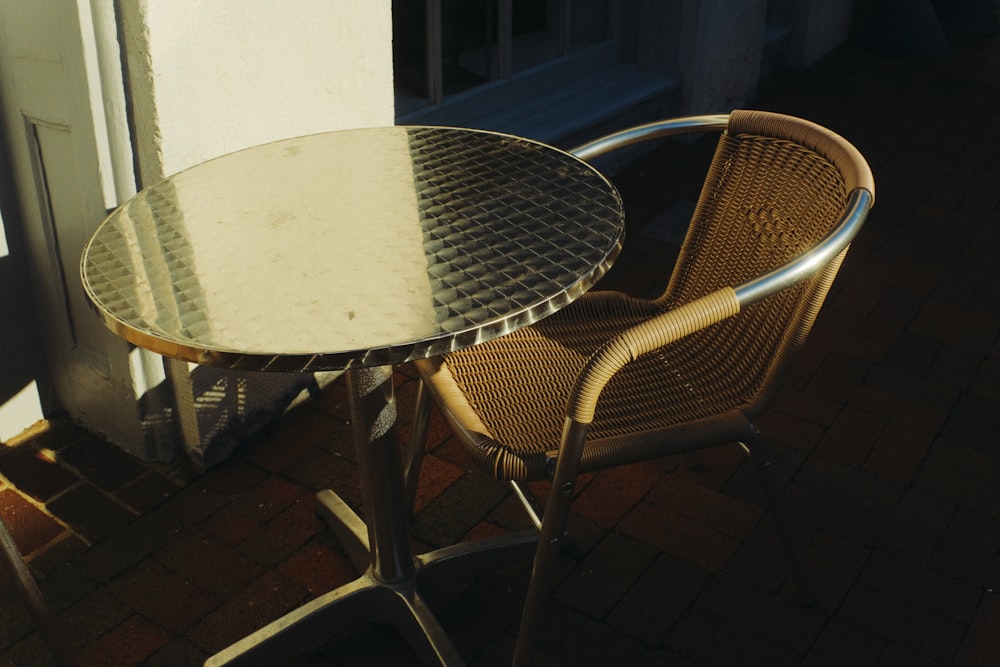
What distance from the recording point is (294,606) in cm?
Answer: 213

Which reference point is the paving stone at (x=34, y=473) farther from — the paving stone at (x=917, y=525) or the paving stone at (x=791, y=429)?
the paving stone at (x=917, y=525)

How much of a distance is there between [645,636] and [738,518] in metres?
0.45

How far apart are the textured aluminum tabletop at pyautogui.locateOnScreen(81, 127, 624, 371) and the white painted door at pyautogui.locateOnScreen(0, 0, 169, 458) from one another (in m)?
0.35

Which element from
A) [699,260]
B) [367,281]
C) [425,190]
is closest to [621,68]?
[699,260]

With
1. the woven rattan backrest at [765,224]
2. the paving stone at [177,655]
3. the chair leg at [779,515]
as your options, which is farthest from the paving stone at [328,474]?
the chair leg at [779,515]

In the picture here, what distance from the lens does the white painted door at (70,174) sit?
210 centimetres

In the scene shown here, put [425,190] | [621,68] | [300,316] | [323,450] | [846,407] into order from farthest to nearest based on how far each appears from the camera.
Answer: [621,68], [846,407], [323,450], [425,190], [300,316]

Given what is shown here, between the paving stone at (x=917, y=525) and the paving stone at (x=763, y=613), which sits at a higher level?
the paving stone at (x=917, y=525)

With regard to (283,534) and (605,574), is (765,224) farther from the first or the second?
(283,534)

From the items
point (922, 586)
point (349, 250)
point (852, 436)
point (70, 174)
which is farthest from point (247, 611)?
point (852, 436)

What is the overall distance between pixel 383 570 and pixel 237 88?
1.07m

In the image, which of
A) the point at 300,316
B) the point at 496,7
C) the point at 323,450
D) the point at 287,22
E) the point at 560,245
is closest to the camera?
the point at 300,316

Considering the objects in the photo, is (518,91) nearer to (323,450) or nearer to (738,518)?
(323,450)

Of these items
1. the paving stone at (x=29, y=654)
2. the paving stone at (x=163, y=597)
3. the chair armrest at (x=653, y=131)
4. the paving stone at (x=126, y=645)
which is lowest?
the paving stone at (x=126, y=645)
